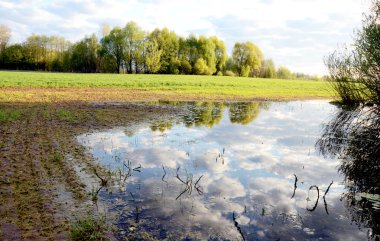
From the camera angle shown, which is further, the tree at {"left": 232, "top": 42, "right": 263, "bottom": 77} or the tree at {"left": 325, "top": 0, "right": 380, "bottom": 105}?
the tree at {"left": 232, "top": 42, "right": 263, "bottom": 77}

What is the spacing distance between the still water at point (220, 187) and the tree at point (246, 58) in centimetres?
9112

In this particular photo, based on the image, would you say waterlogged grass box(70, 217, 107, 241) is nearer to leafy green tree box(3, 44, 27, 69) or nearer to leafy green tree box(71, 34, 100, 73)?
leafy green tree box(71, 34, 100, 73)

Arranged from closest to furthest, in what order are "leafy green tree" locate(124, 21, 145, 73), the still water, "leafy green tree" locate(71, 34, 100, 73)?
the still water < "leafy green tree" locate(124, 21, 145, 73) < "leafy green tree" locate(71, 34, 100, 73)

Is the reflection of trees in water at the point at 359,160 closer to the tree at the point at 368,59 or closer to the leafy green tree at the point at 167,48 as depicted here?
the tree at the point at 368,59

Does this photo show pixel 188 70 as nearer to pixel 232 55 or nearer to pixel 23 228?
pixel 232 55

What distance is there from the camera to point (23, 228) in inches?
231

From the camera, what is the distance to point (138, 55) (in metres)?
91.8

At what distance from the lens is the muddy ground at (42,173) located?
19.9ft

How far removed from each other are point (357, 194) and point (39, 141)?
36.6ft

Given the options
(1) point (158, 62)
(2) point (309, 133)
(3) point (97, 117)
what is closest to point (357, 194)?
(2) point (309, 133)

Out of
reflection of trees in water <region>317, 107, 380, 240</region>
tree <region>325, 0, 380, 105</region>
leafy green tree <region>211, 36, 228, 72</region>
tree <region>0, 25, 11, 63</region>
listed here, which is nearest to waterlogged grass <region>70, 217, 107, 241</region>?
reflection of trees in water <region>317, 107, 380, 240</region>

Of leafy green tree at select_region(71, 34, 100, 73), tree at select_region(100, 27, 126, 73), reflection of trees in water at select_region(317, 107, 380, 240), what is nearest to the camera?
reflection of trees in water at select_region(317, 107, 380, 240)

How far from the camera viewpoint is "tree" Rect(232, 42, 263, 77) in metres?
104

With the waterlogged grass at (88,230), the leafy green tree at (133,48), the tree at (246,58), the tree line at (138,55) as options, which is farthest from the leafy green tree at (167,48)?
the waterlogged grass at (88,230)
